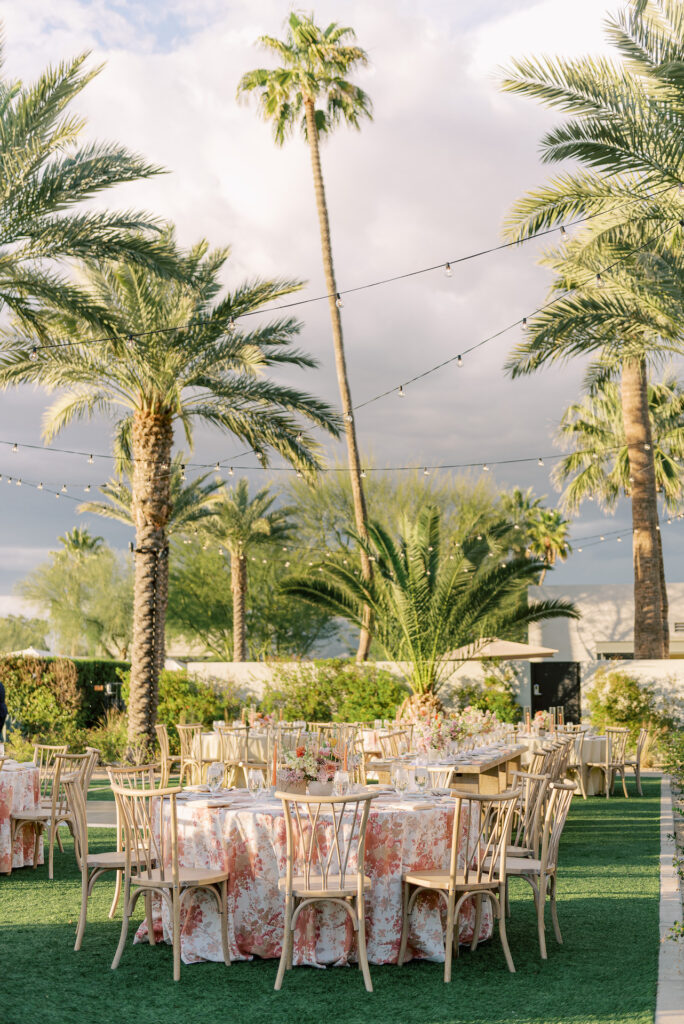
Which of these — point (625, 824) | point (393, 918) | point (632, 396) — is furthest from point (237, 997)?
point (632, 396)

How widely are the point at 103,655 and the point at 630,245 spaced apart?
3868cm

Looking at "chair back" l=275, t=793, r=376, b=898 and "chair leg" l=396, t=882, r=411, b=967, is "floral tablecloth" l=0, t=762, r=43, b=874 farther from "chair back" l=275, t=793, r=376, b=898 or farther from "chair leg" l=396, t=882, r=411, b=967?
"chair leg" l=396, t=882, r=411, b=967

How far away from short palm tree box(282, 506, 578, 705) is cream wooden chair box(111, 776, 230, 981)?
332 inches

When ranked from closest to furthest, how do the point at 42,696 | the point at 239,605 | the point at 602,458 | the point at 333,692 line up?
1. the point at 42,696
2. the point at 333,692
3. the point at 602,458
4. the point at 239,605

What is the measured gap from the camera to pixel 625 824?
11625 millimetres

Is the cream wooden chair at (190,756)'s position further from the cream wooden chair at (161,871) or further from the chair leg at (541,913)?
the chair leg at (541,913)

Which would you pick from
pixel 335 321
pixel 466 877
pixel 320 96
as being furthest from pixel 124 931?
pixel 320 96

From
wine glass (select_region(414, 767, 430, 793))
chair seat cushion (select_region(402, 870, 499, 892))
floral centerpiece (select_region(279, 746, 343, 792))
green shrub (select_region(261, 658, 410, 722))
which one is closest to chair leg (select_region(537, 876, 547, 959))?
chair seat cushion (select_region(402, 870, 499, 892))

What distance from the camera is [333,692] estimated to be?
20.0 meters

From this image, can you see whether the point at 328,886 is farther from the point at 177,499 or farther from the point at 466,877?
the point at 177,499

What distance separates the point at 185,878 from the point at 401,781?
1.66 metres

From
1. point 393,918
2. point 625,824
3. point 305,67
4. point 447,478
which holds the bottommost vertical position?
point 625,824

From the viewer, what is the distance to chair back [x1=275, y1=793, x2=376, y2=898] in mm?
5371

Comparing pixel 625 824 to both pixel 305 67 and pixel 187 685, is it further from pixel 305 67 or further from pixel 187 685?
pixel 305 67
